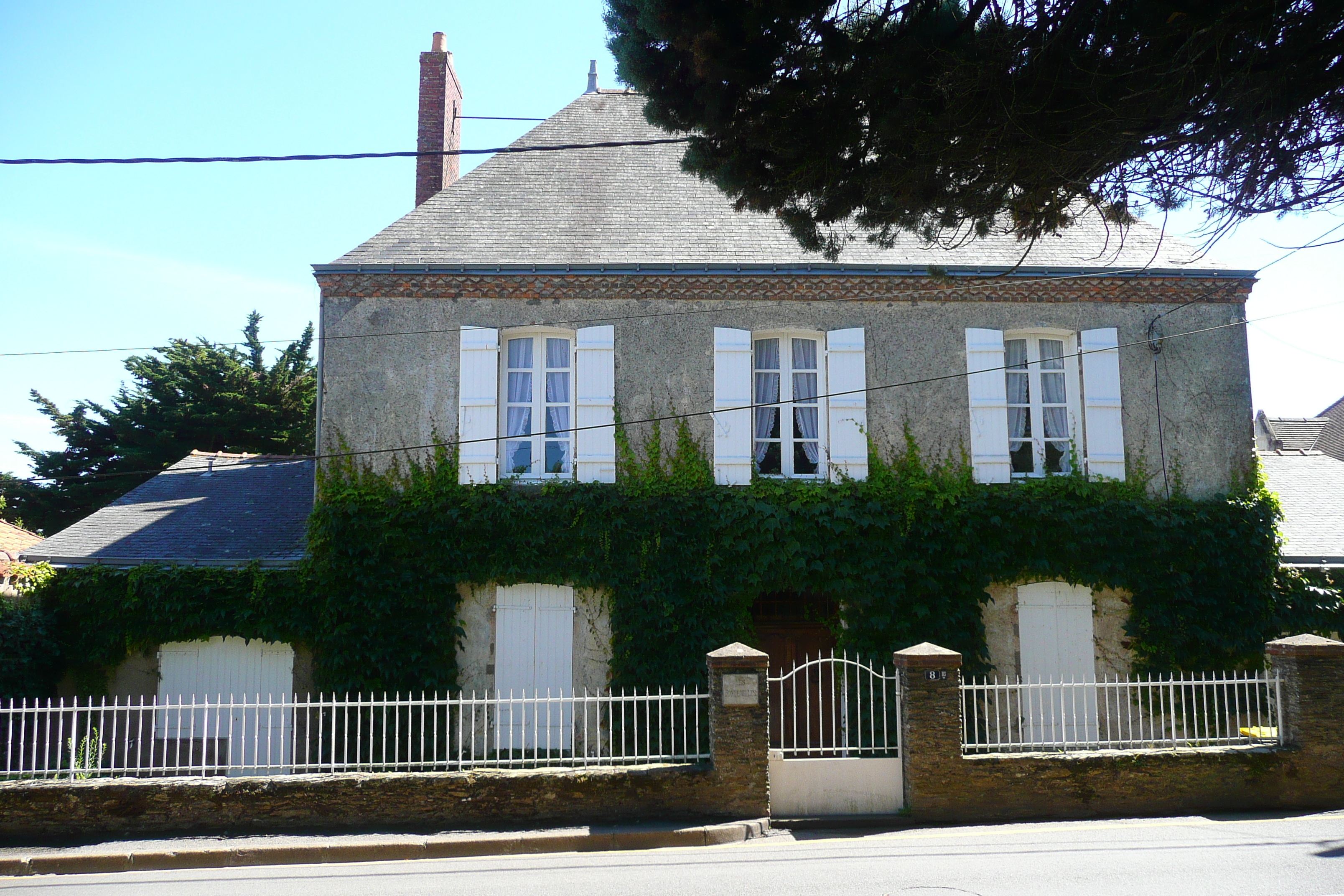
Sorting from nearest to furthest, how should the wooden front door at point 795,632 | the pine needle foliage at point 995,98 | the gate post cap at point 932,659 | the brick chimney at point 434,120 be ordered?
the pine needle foliage at point 995,98
the gate post cap at point 932,659
the wooden front door at point 795,632
the brick chimney at point 434,120

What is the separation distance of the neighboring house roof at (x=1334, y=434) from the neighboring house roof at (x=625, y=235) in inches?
802

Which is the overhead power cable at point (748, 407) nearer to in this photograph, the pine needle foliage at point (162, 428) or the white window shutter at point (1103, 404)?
the white window shutter at point (1103, 404)

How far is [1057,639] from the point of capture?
12.5 m

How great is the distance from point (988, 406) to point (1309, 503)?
5.45 m

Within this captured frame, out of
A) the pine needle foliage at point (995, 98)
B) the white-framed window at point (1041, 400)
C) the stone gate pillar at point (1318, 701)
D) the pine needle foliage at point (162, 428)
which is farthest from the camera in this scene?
the pine needle foliage at point (162, 428)

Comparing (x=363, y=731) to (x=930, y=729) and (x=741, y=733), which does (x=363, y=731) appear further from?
(x=930, y=729)

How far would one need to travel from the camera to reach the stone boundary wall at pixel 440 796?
8258mm

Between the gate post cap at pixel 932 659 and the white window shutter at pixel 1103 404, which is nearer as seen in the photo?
the gate post cap at pixel 932 659

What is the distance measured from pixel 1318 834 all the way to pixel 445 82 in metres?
14.8

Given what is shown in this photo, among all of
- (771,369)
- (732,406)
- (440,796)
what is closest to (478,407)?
(732,406)

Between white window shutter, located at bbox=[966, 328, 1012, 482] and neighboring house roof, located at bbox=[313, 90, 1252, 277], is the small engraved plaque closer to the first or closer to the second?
white window shutter, located at bbox=[966, 328, 1012, 482]

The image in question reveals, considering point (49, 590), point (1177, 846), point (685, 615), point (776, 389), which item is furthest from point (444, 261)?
point (1177, 846)

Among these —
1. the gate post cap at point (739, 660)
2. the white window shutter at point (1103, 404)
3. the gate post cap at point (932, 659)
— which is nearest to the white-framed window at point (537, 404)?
the gate post cap at point (739, 660)

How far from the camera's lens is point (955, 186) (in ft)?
24.7
